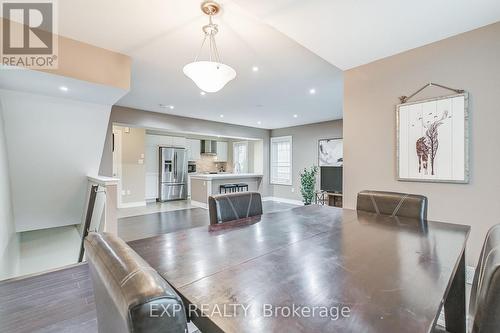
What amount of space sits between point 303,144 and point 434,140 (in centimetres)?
517

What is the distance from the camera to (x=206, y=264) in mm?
945

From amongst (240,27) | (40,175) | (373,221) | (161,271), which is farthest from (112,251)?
(40,175)

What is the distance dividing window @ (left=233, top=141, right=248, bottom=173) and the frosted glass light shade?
7.35 m

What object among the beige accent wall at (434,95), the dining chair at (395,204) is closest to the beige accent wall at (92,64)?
the beige accent wall at (434,95)

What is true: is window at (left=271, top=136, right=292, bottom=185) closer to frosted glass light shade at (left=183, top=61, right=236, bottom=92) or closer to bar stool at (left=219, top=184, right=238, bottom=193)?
bar stool at (left=219, top=184, right=238, bottom=193)

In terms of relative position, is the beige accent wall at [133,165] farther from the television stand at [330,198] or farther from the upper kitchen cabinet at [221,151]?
the television stand at [330,198]

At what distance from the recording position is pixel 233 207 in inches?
71.3

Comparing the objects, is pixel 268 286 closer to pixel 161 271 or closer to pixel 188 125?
pixel 161 271

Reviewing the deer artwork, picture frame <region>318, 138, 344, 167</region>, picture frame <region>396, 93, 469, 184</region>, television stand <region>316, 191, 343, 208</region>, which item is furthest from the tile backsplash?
the deer artwork

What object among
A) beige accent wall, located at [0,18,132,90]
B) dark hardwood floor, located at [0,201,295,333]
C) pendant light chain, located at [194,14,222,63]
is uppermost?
pendant light chain, located at [194,14,222,63]

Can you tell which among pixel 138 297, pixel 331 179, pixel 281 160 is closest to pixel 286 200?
pixel 281 160

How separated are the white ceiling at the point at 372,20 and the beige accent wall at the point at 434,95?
0.16 m

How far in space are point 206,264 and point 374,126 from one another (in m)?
2.58

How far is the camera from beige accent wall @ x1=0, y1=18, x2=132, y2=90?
7.72 feet
